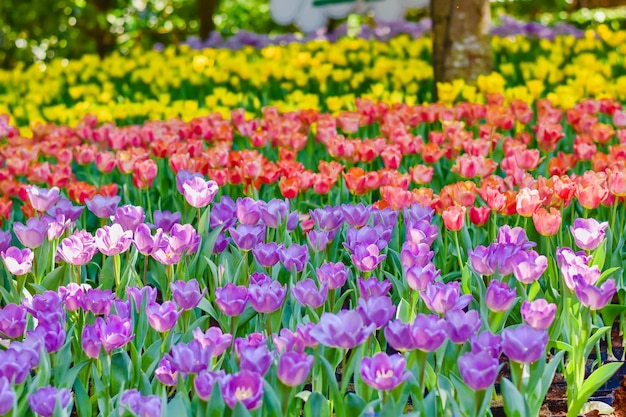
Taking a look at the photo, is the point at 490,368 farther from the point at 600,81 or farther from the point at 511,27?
the point at 511,27

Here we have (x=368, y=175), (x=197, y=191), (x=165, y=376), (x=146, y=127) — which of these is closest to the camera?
(x=165, y=376)

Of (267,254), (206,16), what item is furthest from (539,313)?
(206,16)

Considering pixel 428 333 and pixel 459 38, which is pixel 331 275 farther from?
pixel 459 38

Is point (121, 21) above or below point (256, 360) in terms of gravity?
below

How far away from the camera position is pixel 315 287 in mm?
2000

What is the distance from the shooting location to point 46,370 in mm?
1808

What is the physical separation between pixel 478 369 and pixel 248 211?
3.48ft

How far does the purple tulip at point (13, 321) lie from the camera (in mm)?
1925

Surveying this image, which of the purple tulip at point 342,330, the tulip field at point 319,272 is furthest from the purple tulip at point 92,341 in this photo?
the purple tulip at point 342,330

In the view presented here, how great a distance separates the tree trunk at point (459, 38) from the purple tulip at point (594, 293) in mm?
3660

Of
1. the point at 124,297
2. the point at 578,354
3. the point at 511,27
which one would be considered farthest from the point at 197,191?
the point at 511,27

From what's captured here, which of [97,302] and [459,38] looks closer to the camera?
[97,302]

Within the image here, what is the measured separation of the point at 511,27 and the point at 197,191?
23.1 ft

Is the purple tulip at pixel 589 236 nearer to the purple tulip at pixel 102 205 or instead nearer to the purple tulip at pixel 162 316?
the purple tulip at pixel 162 316
